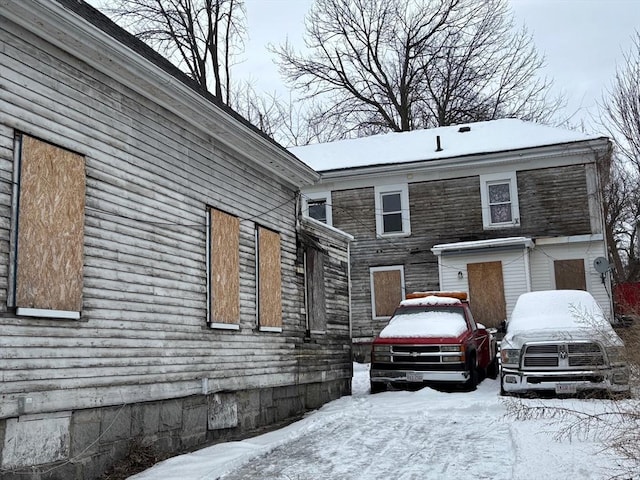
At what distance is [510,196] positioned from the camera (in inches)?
900

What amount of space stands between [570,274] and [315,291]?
11216 millimetres

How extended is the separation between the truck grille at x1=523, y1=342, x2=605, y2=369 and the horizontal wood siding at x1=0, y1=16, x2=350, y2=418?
15.2 feet

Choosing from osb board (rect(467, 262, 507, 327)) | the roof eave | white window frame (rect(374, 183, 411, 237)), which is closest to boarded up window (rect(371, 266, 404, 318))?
white window frame (rect(374, 183, 411, 237))

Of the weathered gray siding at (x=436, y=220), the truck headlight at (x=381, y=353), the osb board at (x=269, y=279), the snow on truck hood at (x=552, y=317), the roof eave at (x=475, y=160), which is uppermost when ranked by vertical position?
the roof eave at (x=475, y=160)

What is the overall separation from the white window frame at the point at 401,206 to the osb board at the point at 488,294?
2.91 m

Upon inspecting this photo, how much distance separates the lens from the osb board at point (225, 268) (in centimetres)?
1022

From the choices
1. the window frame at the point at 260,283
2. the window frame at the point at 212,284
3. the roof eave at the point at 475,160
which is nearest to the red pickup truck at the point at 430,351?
the window frame at the point at 260,283

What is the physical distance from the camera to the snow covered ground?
722 cm

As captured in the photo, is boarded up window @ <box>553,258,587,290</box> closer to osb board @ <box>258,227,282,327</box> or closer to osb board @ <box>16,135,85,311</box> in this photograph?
osb board @ <box>258,227,282,327</box>

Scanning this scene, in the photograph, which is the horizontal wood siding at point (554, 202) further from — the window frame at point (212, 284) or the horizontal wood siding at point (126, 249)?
the window frame at point (212, 284)

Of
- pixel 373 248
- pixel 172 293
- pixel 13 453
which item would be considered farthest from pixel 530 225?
pixel 13 453

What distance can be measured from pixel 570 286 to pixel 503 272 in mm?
2129

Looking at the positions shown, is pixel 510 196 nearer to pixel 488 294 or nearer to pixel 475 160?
pixel 475 160

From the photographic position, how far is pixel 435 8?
125 feet
